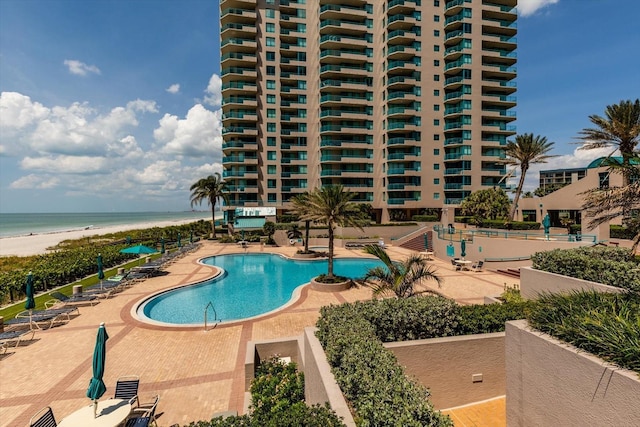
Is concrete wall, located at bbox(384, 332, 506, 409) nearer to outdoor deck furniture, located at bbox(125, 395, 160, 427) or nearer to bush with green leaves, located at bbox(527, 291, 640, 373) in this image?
bush with green leaves, located at bbox(527, 291, 640, 373)

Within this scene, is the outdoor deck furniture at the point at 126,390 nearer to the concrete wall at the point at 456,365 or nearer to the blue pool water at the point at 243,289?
the blue pool water at the point at 243,289

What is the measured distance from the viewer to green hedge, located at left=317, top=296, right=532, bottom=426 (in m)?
4.71

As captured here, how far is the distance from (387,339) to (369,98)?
55508mm

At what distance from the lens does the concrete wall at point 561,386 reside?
4.97 meters

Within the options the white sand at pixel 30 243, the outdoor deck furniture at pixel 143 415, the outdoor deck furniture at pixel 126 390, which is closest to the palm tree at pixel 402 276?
the outdoor deck furniture at pixel 143 415

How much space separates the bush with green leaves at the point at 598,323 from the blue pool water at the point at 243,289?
7.10 m

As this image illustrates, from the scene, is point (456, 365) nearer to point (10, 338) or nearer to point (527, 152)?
point (10, 338)

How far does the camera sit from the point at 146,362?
1095cm

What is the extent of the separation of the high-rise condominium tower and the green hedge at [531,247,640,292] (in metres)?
40.3

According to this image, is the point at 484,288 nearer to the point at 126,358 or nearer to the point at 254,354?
the point at 254,354

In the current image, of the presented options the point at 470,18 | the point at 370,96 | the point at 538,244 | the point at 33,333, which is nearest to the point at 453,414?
the point at 33,333

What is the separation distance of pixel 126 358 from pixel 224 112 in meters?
52.5

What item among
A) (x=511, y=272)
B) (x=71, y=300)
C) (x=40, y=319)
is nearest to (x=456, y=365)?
(x=40, y=319)

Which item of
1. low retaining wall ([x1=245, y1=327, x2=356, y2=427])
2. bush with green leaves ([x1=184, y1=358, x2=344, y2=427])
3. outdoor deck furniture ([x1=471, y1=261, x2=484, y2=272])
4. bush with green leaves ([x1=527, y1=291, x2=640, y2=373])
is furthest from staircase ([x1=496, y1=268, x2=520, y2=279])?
bush with green leaves ([x1=184, y1=358, x2=344, y2=427])
